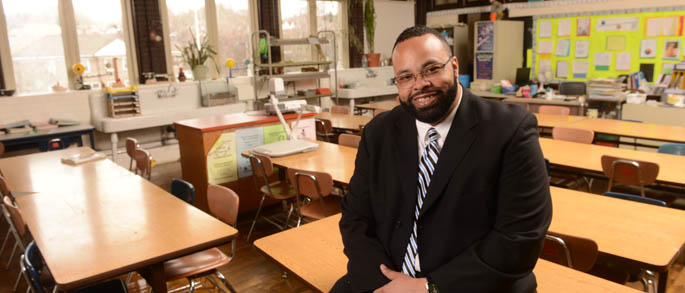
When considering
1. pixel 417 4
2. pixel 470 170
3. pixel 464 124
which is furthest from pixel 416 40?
pixel 417 4

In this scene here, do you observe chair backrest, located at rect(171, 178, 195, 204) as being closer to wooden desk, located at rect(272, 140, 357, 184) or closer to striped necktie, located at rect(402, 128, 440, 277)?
wooden desk, located at rect(272, 140, 357, 184)

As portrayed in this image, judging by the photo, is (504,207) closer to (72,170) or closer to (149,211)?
(149,211)

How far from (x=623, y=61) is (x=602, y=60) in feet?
1.03

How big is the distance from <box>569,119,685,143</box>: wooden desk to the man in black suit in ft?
12.7

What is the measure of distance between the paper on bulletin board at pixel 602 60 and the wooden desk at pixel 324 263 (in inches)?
262

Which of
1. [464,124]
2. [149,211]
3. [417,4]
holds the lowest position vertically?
[149,211]

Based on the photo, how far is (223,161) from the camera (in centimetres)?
456

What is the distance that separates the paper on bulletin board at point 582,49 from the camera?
7664 mm

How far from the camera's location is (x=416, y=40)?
4.39 ft

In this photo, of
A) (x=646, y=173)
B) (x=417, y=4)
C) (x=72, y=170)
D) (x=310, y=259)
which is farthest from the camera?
(x=417, y=4)

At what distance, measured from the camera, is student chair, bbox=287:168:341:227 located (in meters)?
3.42

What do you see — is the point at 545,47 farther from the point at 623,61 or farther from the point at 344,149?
the point at 344,149

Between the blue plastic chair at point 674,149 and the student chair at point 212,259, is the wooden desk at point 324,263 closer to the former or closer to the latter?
the student chair at point 212,259

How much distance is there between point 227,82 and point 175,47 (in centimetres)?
95
